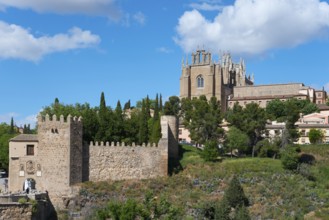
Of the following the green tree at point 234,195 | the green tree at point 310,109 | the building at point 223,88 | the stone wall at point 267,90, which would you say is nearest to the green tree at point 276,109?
the green tree at point 310,109

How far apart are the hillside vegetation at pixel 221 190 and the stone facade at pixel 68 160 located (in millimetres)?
1058

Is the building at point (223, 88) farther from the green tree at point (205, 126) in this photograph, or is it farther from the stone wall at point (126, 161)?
the stone wall at point (126, 161)

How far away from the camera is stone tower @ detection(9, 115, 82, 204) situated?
3844 centimetres

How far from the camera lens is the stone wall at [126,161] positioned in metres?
40.9

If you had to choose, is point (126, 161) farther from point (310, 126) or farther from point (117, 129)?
point (310, 126)

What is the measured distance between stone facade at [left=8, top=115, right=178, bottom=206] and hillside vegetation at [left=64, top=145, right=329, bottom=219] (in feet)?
3.47

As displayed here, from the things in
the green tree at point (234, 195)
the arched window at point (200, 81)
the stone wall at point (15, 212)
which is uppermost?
the arched window at point (200, 81)

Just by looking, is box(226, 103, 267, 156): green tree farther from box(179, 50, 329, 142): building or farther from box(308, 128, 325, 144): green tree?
box(179, 50, 329, 142): building

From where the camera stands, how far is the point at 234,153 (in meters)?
52.2

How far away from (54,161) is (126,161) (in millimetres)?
6067

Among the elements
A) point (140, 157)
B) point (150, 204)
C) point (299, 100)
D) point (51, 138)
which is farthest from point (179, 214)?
point (299, 100)

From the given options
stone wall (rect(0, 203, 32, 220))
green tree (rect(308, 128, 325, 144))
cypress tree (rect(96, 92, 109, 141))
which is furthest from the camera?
green tree (rect(308, 128, 325, 144))

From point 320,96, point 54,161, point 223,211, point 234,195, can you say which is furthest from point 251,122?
point 320,96

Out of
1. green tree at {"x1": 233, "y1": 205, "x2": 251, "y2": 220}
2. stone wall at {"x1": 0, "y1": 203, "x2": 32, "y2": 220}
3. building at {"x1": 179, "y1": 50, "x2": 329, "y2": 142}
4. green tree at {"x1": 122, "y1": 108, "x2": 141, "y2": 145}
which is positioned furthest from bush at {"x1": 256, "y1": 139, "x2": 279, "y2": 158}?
building at {"x1": 179, "y1": 50, "x2": 329, "y2": 142}
